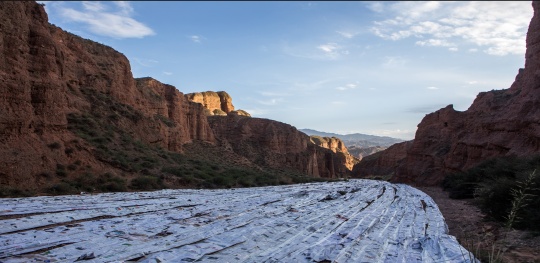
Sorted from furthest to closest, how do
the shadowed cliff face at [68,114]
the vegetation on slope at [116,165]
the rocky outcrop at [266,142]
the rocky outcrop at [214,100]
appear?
1. the rocky outcrop at [214,100]
2. the rocky outcrop at [266,142]
3. the vegetation on slope at [116,165]
4. the shadowed cliff face at [68,114]

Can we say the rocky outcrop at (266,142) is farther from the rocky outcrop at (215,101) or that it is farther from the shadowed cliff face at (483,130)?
the shadowed cliff face at (483,130)

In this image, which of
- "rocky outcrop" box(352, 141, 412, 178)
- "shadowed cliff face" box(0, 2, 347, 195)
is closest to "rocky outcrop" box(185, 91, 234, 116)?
"rocky outcrop" box(352, 141, 412, 178)

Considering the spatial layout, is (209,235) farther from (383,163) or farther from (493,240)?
(383,163)

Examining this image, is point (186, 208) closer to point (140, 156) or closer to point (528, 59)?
point (140, 156)

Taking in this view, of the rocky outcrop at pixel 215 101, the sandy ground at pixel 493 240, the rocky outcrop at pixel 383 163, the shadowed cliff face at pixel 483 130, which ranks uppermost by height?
the rocky outcrop at pixel 215 101

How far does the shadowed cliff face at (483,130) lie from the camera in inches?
980

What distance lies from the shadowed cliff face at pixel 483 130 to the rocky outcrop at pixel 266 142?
80.3 ft

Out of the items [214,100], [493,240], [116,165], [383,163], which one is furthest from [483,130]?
[214,100]

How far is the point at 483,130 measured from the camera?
100ft

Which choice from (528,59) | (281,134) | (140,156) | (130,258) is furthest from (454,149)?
(281,134)

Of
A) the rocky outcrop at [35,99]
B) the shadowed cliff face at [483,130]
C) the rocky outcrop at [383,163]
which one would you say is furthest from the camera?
the rocky outcrop at [383,163]

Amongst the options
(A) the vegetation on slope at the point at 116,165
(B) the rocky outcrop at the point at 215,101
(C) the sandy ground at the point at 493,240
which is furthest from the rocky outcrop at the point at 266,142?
(C) the sandy ground at the point at 493,240

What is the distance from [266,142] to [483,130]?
40.4 meters

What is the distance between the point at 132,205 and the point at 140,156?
573 inches
